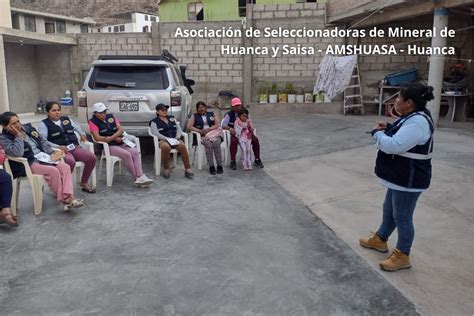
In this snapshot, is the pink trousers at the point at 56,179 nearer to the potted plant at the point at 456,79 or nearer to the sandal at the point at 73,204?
the sandal at the point at 73,204

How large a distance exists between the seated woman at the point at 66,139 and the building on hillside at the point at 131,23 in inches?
1436

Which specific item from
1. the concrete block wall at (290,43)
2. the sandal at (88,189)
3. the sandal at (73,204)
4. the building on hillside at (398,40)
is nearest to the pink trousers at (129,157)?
the sandal at (88,189)

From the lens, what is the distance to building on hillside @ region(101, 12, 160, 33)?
42406 mm

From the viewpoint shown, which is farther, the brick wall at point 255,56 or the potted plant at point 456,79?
the brick wall at point 255,56

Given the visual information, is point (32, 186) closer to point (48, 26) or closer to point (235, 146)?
point (235, 146)

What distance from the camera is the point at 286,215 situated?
4.68 m

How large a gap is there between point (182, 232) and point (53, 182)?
152 centimetres

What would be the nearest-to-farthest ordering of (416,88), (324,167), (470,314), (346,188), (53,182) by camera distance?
(470,314) < (416,88) < (53,182) < (346,188) < (324,167)

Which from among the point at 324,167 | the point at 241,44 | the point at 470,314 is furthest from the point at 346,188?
the point at 241,44

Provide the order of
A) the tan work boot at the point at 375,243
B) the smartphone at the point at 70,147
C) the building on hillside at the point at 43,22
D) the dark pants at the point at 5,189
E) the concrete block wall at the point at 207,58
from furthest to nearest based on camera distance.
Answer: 1. the building on hillside at the point at 43,22
2. the concrete block wall at the point at 207,58
3. the smartphone at the point at 70,147
4. the dark pants at the point at 5,189
5. the tan work boot at the point at 375,243

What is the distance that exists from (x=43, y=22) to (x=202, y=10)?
11281mm

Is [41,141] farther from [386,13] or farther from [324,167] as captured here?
[386,13]

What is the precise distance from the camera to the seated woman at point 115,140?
5621 mm

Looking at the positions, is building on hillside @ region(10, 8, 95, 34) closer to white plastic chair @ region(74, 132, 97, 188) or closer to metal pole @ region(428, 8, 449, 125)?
metal pole @ region(428, 8, 449, 125)
